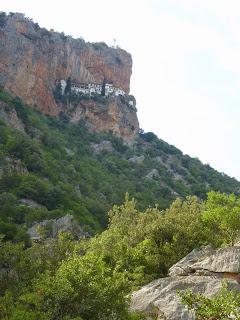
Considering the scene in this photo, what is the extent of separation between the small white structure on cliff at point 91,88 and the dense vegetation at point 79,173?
42.8 feet

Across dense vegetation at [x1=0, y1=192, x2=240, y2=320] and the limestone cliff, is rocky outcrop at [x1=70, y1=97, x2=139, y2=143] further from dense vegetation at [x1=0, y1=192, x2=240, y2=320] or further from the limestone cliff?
dense vegetation at [x1=0, y1=192, x2=240, y2=320]

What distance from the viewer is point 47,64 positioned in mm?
126625

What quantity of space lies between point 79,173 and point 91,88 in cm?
5263

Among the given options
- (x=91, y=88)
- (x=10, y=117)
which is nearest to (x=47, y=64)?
(x=91, y=88)

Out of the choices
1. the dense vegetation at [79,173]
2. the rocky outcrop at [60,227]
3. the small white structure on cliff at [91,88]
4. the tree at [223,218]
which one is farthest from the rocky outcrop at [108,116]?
the tree at [223,218]

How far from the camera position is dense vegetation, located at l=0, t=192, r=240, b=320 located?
18750mm

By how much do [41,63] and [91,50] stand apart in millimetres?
22017

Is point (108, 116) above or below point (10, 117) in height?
above

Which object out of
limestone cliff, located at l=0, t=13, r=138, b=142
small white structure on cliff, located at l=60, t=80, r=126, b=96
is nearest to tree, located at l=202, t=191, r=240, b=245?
limestone cliff, located at l=0, t=13, r=138, b=142

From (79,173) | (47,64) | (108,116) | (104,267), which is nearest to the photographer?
(104,267)

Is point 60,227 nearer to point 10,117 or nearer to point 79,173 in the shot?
point 79,173

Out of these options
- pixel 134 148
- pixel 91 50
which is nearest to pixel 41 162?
pixel 134 148

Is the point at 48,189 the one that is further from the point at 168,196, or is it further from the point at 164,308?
the point at 164,308

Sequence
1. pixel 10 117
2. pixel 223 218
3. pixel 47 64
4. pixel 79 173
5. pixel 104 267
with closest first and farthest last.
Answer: pixel 104 267, pixel 223 218, pixel 79 173, pixel 10 117, pixel 47 64
